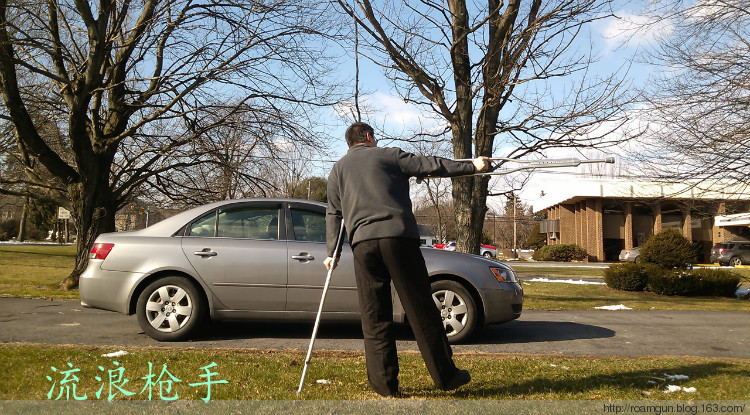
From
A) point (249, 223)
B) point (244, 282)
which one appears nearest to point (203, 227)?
point (249, 223)

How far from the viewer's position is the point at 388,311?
395 cm

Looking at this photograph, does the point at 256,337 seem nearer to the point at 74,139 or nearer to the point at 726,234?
the point at 74,139

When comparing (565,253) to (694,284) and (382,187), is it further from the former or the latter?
(382,187)

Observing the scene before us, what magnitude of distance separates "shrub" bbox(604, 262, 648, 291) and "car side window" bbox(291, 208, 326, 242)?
13157 millimetres

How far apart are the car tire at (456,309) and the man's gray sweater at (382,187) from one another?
269 cm

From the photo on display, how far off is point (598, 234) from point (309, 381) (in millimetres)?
45946

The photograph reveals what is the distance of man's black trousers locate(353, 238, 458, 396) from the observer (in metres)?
3.78

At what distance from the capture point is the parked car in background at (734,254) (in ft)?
126

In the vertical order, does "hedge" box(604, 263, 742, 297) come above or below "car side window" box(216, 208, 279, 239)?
below

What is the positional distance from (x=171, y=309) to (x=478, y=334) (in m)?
3.58

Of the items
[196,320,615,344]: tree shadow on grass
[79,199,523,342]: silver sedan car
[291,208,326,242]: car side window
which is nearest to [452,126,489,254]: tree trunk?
[196,320,615,344]: tree shadow on grass

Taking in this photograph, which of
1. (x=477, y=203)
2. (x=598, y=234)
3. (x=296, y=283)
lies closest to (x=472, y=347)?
(x=296, y=283)

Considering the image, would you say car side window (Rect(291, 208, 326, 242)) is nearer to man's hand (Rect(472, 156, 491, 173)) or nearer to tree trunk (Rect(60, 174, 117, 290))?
man's hand (Rect(472, 156, 491, 173))

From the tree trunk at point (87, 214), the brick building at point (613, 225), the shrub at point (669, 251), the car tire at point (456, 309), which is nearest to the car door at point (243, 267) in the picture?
the car tire at point (456, 309)
